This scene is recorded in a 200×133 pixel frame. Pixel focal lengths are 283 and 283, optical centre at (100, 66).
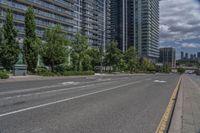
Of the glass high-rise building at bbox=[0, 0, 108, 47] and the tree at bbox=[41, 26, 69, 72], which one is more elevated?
the glass high-rise building at bbox=[0, 0, 108, 47]

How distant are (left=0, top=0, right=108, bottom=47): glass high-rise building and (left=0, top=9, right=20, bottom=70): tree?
26.1 metres

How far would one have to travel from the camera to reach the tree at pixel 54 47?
48.1 metres

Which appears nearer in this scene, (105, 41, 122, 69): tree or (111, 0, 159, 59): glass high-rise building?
(105, 41, 122, 69): tree

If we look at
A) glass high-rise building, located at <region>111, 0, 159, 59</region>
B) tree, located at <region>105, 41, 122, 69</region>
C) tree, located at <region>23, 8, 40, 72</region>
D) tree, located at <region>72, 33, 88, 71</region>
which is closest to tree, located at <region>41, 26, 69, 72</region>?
tree, located at <region>23, 8, 40, 72</region>

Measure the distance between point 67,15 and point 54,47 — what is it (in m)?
58.4

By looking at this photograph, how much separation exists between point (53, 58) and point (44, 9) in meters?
45.2

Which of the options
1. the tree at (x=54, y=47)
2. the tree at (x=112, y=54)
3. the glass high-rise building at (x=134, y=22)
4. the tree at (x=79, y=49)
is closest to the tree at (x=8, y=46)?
the tree at (x=54, y=47)

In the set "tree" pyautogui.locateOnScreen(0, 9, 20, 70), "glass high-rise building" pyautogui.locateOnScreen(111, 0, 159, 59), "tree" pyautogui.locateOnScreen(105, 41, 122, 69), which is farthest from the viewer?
"glass high-rise building" pyautogui.locateOnScreen(111, 0, 159, 59)

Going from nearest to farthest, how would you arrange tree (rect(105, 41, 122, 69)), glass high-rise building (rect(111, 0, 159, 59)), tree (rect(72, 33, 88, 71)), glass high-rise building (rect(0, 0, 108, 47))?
tree (rect(72, 33, 88, 71)), glass high-rise building (rect(0, 0, 108, 47)), tree (rect(105, 41, 122, 69)), glass high-rise building (rect(111, 0, 159, 59))

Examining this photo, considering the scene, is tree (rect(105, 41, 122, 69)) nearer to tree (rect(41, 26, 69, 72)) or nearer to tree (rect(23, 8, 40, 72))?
tree (rect(41, 26, 69, 72))

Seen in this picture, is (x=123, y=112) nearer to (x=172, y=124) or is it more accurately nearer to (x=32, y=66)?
(x=172, y=124)

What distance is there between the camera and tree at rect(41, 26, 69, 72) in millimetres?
48094

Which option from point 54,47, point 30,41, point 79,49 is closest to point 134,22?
point 79,49

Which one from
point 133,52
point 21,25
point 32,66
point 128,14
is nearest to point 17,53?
point 32,66
